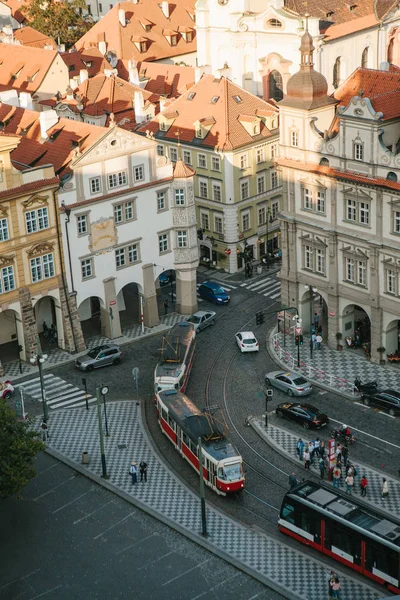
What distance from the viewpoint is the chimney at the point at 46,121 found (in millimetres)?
101312

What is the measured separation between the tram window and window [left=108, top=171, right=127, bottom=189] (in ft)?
129

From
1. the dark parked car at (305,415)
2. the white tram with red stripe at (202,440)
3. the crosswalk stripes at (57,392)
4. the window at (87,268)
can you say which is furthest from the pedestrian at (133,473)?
the window at (87,268)

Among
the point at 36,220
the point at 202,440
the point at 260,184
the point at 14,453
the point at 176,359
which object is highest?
the point at 36,220

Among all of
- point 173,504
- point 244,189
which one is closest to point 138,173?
point 244,189

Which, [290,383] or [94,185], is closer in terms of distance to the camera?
[290,383]

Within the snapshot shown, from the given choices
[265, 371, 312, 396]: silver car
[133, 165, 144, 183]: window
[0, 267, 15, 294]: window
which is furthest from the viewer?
[133, 165, 144, 183]: window

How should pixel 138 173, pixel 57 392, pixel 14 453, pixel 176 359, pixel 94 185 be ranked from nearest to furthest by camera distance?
pixel 14 453, pixel 176 359, pixel 57 392, pixel 94 185, pixel 138 173

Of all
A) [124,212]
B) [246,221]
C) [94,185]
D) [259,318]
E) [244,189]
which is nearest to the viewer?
[94,185]

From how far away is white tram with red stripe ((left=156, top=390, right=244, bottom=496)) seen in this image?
72125mm

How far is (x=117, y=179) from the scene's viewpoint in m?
96.6

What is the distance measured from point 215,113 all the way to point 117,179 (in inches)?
922

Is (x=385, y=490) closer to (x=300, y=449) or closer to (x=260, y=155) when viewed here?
(x=300, y=449)

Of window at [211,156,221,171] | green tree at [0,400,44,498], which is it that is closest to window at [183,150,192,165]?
window at [211,156,221,171]

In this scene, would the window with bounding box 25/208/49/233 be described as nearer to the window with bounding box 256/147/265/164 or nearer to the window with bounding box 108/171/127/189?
the window with bounding box 108/171/127/189
